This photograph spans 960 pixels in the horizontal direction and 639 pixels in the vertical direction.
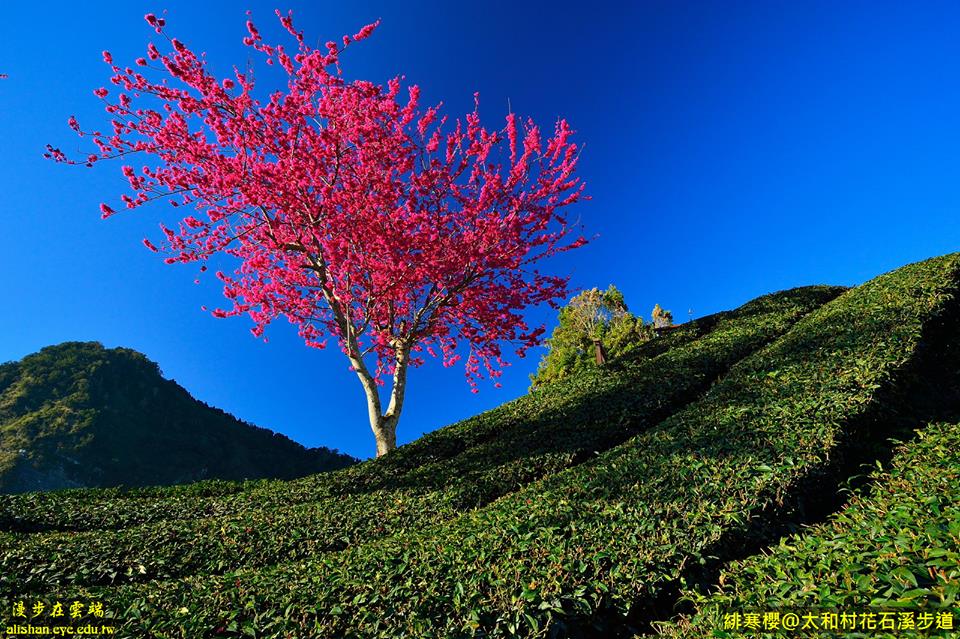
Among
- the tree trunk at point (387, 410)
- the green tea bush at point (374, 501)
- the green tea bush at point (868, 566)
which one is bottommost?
the green tea bush at point (868, 566)

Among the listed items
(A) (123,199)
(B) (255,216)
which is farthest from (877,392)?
(A) (123,199)

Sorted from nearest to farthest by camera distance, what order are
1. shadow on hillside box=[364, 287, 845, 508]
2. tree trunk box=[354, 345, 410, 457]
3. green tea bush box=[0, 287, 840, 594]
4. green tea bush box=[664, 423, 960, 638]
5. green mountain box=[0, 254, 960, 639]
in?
green tea bush box=[664, 423, 960, 638] → green mountain box=[0, 254, 960, 639] → green tea bush box=[0, 287, 840, 594] → shadow on hillside box=[364, 287, 845, 508] → tree trunk box=[354, 345, 410, 457]

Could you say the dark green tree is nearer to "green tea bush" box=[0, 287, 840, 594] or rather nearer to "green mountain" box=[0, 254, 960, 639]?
"green tea bush" box=[0, 287, 840, 594]

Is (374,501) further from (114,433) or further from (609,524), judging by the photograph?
(114,433)

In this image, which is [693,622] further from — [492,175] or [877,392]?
[492,175]

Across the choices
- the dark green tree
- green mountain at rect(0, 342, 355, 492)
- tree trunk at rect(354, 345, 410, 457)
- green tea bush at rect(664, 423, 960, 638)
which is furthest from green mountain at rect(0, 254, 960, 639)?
green mountain at rect(0, 342, 355, 492)

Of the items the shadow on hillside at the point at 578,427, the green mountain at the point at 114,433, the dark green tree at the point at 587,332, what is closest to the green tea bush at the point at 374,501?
the shadow on hillside at the point at 578,427

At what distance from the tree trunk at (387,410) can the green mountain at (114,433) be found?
28.4 metres

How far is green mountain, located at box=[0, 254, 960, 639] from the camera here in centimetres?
380

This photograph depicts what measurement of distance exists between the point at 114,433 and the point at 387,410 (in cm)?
4298

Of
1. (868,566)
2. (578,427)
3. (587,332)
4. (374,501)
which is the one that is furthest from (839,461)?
(587,332)

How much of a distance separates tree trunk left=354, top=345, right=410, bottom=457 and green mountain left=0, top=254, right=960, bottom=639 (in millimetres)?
2617

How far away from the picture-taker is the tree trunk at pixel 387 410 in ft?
44.5

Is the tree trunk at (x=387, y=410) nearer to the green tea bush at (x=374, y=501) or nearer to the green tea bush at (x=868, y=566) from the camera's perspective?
the green tea bush at (x=374, y=501)
